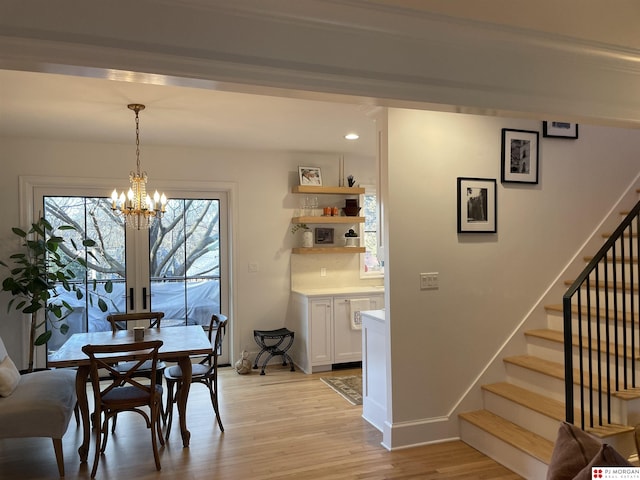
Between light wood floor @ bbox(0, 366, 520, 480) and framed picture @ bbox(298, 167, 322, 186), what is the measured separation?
2677mm

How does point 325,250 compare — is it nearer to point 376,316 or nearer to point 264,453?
point 376,316

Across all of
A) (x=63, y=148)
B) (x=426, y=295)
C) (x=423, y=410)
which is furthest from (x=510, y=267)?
(x=63, y=148)

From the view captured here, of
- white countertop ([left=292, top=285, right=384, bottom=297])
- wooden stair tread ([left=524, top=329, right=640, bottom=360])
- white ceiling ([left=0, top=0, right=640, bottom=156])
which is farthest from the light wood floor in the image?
white ceiling ([left=0, top=0, right=640, bottom=156])

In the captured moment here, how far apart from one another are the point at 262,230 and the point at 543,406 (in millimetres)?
3605

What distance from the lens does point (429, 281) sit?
11.4ft

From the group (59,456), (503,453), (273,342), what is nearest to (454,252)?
(503,453)

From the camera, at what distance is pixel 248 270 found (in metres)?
5.66

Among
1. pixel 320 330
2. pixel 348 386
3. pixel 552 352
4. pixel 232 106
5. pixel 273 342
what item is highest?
pixel 232 106

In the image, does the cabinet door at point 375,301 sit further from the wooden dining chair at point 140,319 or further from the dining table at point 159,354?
the wooden dining chair at point 140,319

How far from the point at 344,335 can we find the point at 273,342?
89 centimetres

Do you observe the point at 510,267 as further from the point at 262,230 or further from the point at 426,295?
the point at 262,230

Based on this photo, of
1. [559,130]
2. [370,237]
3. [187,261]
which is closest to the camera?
[559,130]

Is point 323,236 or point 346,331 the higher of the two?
point 323,236

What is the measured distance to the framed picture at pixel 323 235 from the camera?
5.88 meters
